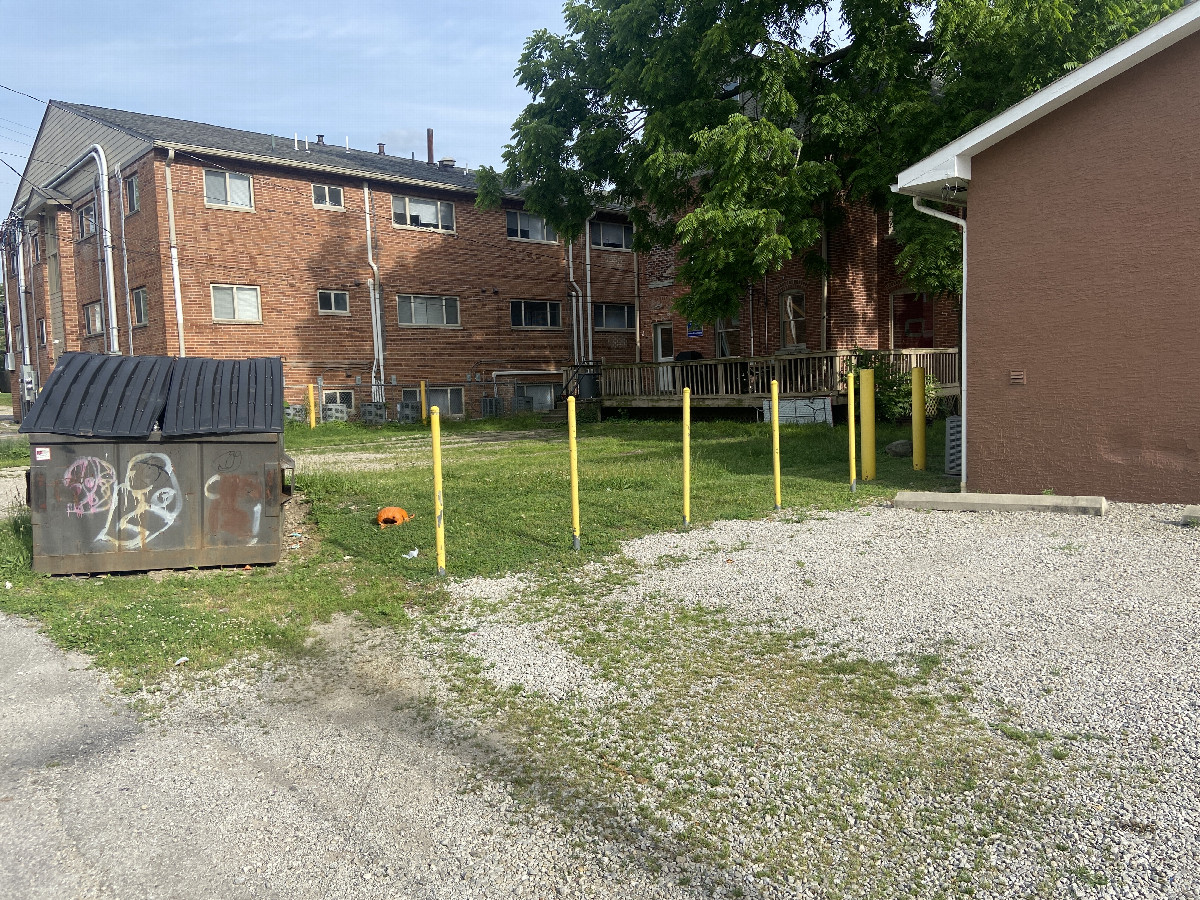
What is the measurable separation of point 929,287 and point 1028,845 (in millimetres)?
15192

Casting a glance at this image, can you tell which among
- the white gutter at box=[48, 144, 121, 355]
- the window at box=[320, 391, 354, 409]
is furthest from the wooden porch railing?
the white gutter at box=[48, 144, 121, 355]

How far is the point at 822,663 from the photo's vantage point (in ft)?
17.1

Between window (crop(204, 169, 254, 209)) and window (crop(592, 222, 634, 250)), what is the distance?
12421 mm

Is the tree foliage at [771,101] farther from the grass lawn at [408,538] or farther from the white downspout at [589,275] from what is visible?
the white downspout at [589,275]

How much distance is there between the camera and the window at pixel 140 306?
25.2 meters

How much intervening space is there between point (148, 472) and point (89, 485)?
0.45 m

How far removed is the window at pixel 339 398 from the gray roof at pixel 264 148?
6665mm

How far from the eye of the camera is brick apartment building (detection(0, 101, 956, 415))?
2414 centimetres

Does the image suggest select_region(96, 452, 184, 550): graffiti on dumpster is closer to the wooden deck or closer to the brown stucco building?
the brown stucco building

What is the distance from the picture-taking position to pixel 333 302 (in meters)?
27.0

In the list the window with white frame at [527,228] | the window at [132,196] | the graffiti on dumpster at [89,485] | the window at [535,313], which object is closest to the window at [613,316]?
the window at [535,313]

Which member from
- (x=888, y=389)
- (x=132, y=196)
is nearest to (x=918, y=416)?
(x=888, y=389)

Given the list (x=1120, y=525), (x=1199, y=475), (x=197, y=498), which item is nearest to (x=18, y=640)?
(x=197, y=498)

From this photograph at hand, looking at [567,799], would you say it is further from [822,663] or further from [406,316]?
[406,316]
